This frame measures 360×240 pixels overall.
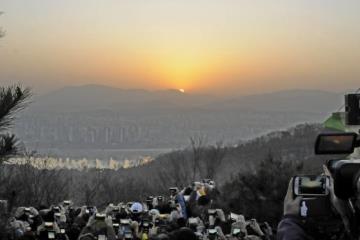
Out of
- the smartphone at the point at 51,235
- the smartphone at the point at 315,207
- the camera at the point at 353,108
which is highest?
→ the camera at the point at 353,108

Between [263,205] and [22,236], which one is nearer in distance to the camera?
[22,236]

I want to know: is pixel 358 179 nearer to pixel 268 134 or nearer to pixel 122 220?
pixel 122 220

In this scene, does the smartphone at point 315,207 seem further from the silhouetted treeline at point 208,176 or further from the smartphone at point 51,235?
the silhouetted treeline at point 208,176

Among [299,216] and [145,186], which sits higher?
[299,216]

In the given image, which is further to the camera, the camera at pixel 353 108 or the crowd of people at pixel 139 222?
the crowd of people at pixel 139 222

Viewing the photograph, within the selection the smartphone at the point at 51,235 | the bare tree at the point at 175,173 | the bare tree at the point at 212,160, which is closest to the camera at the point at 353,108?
the smartphone at the point at 51,235

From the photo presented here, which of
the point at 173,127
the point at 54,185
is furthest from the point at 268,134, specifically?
the point at 54,185
